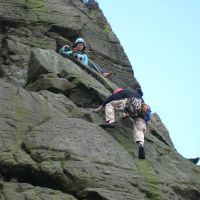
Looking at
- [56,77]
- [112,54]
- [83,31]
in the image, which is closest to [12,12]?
[83,31]

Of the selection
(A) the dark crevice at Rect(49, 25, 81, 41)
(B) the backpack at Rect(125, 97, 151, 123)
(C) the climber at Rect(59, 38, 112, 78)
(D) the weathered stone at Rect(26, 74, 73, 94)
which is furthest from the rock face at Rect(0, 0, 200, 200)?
(A) the dark crevice at Rect(49, 25, 81, 41)

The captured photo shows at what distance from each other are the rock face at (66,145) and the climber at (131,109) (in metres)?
0.50

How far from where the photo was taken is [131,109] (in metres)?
22.0

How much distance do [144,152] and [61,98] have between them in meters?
5.13

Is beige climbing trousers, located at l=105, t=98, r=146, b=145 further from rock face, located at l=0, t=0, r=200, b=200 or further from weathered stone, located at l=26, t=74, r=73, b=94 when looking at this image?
weathered stone, located at l=26, t=74, r=73, b=94

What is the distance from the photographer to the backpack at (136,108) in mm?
21906

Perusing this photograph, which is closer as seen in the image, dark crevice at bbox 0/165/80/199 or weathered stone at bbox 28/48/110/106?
dark crevice at bbox 0/165/80/199

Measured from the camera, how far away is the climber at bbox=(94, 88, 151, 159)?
21594mm

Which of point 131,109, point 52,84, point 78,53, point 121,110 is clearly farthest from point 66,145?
point 78,53

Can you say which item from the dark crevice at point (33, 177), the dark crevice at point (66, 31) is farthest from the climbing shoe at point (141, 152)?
the dark crevice at point (66, 31)

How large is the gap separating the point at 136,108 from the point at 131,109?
0.21m

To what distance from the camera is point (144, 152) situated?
21.2m

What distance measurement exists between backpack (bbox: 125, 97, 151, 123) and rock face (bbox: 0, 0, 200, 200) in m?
0.92

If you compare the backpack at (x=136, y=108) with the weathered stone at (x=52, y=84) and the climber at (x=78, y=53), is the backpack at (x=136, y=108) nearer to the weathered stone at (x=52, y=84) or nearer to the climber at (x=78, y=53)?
the weathered stone at (x=52, y=84)
